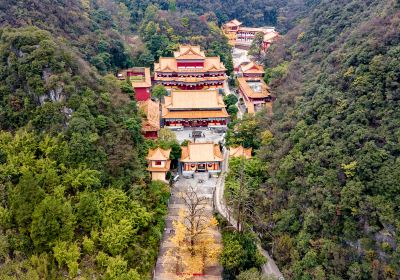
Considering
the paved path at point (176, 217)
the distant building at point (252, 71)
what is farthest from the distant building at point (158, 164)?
the distant building at point (252, 71)

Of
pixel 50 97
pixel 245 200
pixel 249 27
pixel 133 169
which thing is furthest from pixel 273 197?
pixel 249 27

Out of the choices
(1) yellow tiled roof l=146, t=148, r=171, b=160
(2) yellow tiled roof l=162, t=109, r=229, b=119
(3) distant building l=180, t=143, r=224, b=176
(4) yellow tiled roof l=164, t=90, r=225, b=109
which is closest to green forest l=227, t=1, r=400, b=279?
(3) distant building l=180, t=143, r=224, b=176

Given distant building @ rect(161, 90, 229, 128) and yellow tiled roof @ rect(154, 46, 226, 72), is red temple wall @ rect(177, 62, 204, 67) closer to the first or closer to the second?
yellow tiled roof @ rect(154, 46, 226, 72)

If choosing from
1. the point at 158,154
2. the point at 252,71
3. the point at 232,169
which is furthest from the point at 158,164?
the point at 252,71

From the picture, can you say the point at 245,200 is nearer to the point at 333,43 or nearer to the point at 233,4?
the point at 333,43

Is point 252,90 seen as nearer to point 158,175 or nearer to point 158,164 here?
point 158,164

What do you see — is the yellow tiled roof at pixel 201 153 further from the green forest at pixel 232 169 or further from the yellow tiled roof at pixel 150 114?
the yellow tiled roof at pixel 150 114
